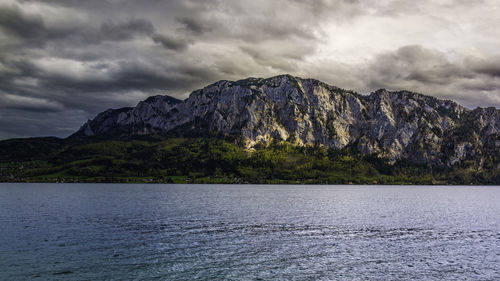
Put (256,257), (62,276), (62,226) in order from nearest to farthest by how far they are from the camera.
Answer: (62,276) → (256,257) → (62,226)

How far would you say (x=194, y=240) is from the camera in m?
63.3

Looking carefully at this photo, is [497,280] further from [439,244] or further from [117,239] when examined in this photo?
[117,239]

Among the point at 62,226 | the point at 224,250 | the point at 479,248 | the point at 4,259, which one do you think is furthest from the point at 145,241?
the point at 479,248

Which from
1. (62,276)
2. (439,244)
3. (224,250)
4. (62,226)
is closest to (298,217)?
(439,244)

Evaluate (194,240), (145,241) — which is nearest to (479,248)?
(194,240)

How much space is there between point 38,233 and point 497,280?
2985 inches

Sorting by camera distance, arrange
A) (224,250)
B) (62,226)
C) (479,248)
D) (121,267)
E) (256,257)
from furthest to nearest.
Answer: (62,226) → (479,248) → (224,250) → (256,257) → (121,267)

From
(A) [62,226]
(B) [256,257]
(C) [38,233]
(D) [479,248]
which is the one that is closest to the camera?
(B) [256,257]

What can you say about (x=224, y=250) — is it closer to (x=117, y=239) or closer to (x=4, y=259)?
(x=117, y=239)

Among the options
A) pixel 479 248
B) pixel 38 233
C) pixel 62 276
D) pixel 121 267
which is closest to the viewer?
pixel 62 276

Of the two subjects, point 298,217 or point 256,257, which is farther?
point 298,217

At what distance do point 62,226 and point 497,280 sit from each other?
79.5m

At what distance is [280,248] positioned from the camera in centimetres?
5812

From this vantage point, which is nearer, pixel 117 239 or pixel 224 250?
pixel 224 250
